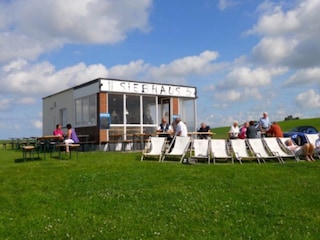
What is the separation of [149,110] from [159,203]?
13.8 metres

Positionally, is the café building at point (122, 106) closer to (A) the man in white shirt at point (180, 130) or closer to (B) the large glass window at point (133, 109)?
(B) the large glass window at point (133, 109)

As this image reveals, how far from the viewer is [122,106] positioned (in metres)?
19.4

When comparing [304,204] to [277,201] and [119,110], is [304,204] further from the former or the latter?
[119,110]

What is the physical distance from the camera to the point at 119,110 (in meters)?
19.3

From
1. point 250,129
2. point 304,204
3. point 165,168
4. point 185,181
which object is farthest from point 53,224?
point 250,129

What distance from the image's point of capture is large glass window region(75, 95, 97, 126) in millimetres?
19391

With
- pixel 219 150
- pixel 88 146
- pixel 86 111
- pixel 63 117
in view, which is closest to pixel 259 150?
pixel 219 150

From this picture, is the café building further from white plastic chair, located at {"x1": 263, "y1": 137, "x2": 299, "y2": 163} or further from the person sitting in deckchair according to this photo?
the person sitting in deckchair

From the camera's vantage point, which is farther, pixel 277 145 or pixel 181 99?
pixel 181 99

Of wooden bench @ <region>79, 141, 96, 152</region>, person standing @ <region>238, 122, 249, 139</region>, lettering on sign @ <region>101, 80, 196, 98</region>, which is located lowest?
wooden bench @ <region>79, 141, 96, 152</region>

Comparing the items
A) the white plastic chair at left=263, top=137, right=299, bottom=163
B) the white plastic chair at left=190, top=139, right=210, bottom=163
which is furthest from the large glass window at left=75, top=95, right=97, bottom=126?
the white plastic chair at left=263, top=137, right=299, bottom=163

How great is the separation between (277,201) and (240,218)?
125 cm

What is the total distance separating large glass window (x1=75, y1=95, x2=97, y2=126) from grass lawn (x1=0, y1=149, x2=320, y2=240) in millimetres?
9060

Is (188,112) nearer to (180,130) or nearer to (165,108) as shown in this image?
(165,108)
